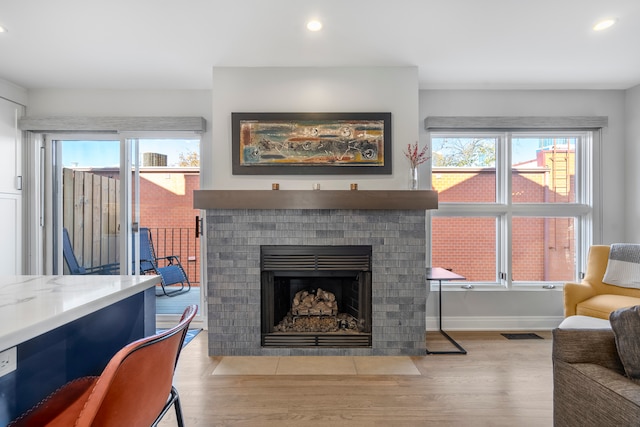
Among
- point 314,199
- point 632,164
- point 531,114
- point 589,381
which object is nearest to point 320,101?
point 314,199

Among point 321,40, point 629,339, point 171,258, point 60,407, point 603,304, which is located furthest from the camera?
point 171,258

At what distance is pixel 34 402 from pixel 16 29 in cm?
256

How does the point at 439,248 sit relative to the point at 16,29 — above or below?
below

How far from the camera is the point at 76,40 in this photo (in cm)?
257

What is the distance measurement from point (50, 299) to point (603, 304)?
11.5 ft

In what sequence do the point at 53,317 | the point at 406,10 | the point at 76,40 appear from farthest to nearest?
the point at 76,40, the point at 406,10, the point at 53,317

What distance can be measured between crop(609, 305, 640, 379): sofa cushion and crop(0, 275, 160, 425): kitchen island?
6.17ft

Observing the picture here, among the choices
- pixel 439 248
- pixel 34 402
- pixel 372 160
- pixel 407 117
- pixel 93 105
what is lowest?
pixel 34 402

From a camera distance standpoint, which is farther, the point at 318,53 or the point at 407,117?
the point at 407,117

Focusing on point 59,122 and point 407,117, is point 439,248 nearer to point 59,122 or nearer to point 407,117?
point 407,117

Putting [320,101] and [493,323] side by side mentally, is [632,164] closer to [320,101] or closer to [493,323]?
[493,323]

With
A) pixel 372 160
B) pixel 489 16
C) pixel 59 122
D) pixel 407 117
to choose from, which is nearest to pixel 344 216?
pixel 372 160

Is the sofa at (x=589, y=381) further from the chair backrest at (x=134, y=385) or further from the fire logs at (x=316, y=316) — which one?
the fire logs at (x=316, y=316)

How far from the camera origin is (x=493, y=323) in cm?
351
